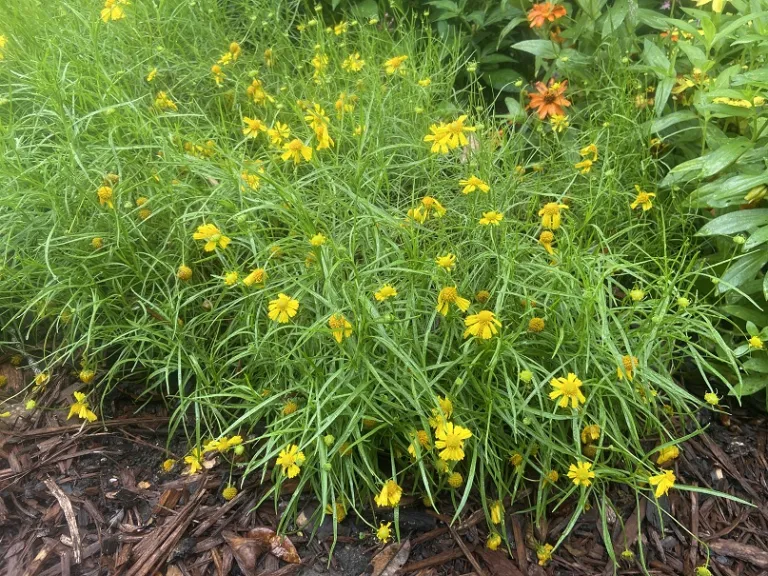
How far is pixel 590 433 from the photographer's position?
4.71 ft

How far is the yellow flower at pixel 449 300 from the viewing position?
4.50ft

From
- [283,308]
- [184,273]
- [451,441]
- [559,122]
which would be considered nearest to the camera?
[451,441]

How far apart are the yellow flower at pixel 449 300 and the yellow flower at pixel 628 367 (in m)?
0.36

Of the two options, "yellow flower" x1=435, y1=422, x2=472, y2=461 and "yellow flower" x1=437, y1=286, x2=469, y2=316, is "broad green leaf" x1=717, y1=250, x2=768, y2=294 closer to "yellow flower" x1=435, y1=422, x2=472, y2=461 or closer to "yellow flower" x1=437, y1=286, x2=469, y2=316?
"yellow flower" x1=437, y1=286, x2=469, y2=316

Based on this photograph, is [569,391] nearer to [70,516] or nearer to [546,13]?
[70,516]

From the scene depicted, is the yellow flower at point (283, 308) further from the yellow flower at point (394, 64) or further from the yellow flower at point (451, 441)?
the yellow flower at point (394, 64)

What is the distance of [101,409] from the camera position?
1695 millimetres

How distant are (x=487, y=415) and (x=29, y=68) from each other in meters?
2.04

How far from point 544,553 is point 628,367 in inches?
18.8

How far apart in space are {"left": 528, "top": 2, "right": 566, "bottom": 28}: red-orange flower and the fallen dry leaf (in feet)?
5.90

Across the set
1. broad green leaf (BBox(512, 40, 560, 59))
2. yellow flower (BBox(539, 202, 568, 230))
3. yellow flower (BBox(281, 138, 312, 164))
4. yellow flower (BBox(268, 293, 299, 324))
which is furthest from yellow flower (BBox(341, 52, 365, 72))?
yellow flower (BBox(268, 293, 299, 324))

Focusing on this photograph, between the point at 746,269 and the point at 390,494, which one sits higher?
the point at 390,494

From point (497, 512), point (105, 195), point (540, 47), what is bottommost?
point (497, 512)

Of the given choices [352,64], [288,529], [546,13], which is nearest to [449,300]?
[288,529]
